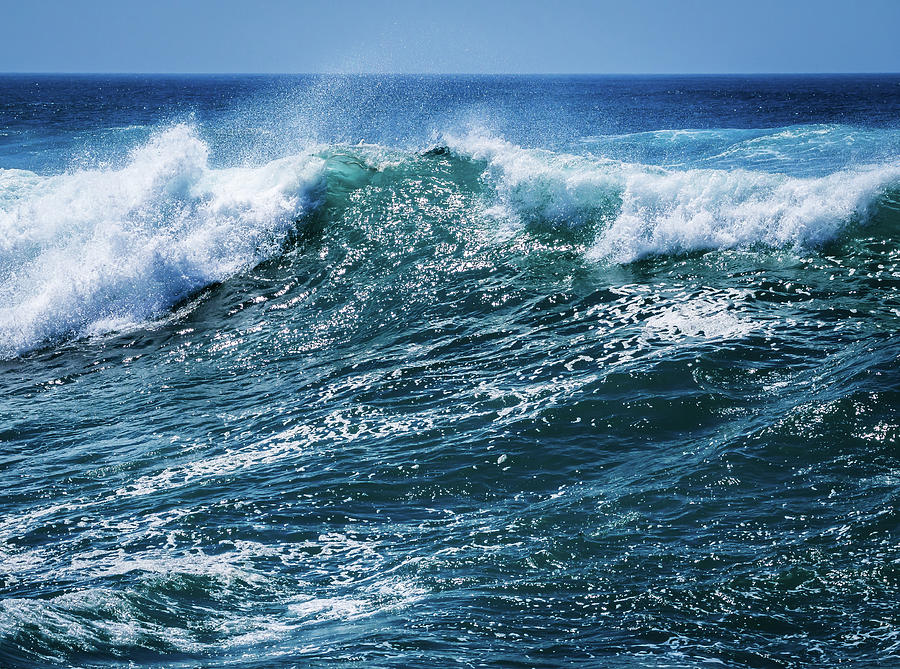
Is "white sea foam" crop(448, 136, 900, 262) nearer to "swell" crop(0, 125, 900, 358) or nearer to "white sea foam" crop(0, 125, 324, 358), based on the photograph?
"swell" crop(0, 125, 900, 358)

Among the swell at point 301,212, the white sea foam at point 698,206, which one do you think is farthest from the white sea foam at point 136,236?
the white sea foam at point 698,206

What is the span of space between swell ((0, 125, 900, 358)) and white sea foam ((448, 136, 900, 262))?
0.07 feet

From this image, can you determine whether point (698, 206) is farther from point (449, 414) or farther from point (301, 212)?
point (301, 212)

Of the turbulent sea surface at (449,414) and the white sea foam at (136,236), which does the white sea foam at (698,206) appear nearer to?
the turbulent sea surface at (449,414)

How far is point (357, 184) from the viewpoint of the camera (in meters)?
15.4

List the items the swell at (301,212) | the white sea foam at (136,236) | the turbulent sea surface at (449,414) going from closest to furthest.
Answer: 1. the turbulent sea surface at (449,414)
2. the swell at (301,212)
3. the white sea foam at (136,236)

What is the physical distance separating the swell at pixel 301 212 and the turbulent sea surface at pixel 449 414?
2.1 inches

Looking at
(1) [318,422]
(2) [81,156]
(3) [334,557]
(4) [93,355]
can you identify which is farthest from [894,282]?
(2) [81,156]

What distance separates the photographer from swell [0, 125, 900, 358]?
11.5 metres

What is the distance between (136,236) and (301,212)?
9.05ft

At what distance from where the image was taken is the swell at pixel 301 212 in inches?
451

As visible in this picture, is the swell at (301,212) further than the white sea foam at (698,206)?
Yes

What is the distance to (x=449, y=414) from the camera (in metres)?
7.77

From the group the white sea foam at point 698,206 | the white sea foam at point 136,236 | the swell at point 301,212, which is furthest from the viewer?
the white sea foam at point 136,236
